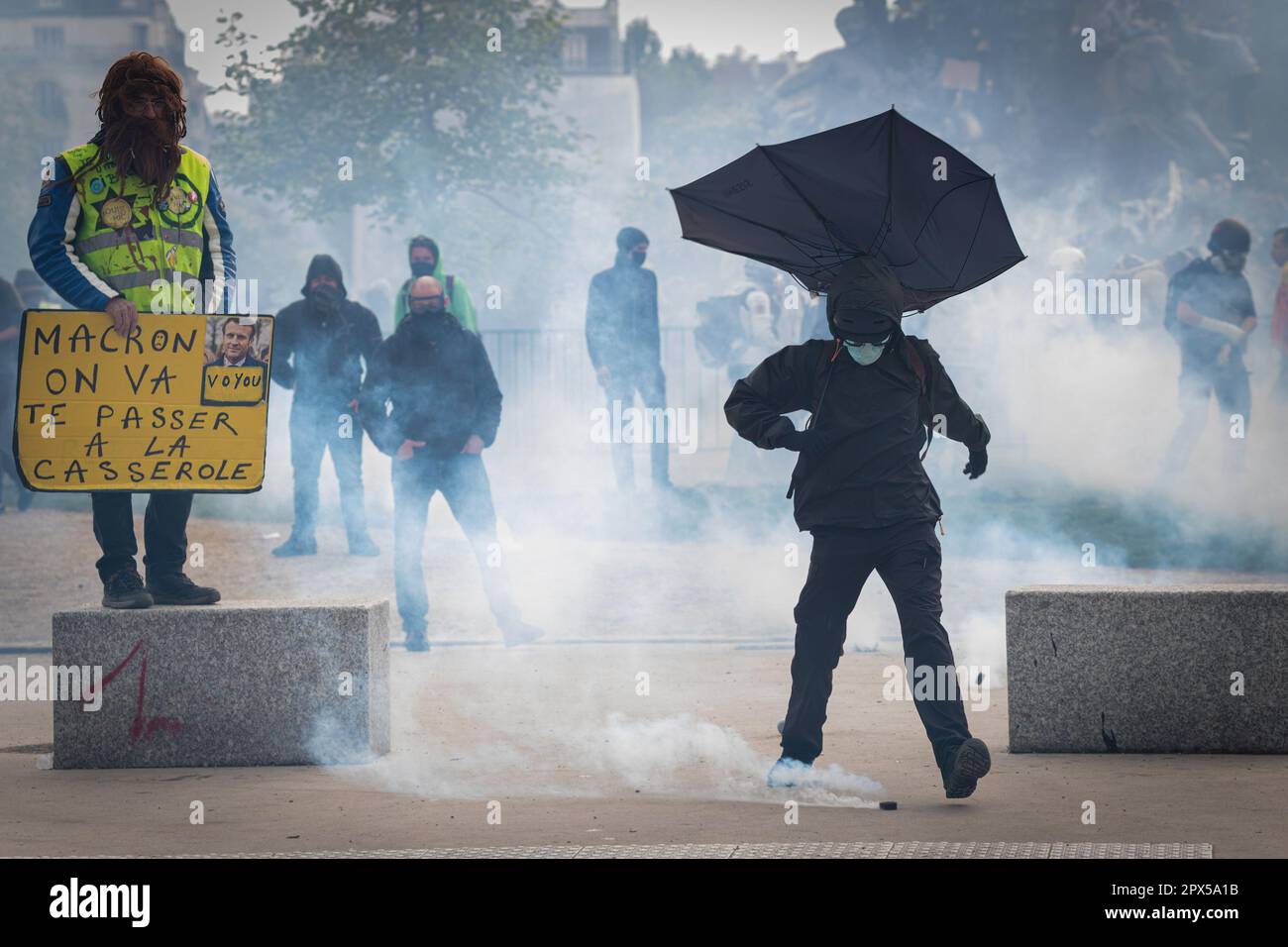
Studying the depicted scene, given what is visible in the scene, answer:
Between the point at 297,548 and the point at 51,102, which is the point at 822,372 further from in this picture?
the point at 51,102

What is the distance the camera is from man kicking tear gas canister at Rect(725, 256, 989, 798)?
590 cm

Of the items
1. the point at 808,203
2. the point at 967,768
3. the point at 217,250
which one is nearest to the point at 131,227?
the point at 217,250

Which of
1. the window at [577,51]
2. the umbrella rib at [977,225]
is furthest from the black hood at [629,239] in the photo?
the window at [577,51]

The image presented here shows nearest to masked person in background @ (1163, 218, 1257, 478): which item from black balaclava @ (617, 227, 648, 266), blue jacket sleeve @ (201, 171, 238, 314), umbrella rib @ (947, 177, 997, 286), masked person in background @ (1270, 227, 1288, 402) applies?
masked person in background @ (1270, 227, 1288, 402)

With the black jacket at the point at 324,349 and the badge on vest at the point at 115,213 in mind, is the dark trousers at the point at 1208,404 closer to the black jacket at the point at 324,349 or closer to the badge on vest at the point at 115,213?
the black jacket at the point at 324,349

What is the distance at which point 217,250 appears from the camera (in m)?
6.79

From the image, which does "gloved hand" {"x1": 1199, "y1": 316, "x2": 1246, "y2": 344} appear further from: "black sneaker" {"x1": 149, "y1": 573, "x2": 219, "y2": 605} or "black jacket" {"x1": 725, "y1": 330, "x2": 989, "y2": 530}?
"black sneaker" {"x1": 149, "y1": 573, "x2": 219, "y2": 605}

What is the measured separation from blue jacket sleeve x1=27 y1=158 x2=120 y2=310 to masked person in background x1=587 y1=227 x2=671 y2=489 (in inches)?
311

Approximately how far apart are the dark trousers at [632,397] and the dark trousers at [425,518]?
5.04 m

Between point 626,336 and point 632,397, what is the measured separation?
0.59m

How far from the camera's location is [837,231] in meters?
6.09

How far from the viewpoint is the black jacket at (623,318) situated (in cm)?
1449

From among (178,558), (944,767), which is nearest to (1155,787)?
(944,767)
